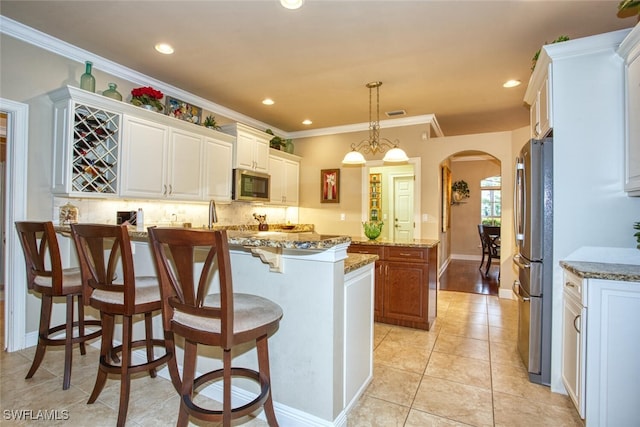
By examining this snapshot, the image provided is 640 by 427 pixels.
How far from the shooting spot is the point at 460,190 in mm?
8555

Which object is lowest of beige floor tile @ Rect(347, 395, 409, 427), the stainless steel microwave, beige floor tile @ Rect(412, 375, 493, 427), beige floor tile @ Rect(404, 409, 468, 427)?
beige floor tile @ Rect(412, 375, 493, 427)

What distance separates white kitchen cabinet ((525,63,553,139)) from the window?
229 inches

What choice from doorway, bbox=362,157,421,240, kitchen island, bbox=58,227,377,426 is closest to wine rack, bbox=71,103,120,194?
kitchen island, bbox=58,227,377,426

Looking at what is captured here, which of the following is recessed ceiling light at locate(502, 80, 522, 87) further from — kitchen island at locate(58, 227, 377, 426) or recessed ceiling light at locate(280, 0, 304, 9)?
kitchen island at locate(58, 227, 377, 426)

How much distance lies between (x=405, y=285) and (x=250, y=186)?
2491 mm

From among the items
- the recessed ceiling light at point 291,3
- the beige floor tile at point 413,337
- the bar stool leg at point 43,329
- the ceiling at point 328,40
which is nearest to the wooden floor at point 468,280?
the beige floor tile at point 413,337

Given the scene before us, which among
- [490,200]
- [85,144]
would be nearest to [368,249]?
[85,144]

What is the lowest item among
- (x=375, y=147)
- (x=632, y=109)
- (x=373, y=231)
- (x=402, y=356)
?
(x=402, y=356)

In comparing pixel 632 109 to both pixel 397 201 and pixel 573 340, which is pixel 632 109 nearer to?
pixel 573 340

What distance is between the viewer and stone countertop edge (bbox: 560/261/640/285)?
1627mm

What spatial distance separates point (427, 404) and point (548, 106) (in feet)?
7.30

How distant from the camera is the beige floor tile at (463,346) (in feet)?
9.12

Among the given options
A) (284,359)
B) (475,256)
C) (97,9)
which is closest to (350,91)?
(97,9)

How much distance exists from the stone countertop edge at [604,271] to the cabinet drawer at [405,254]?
4.46 ft
